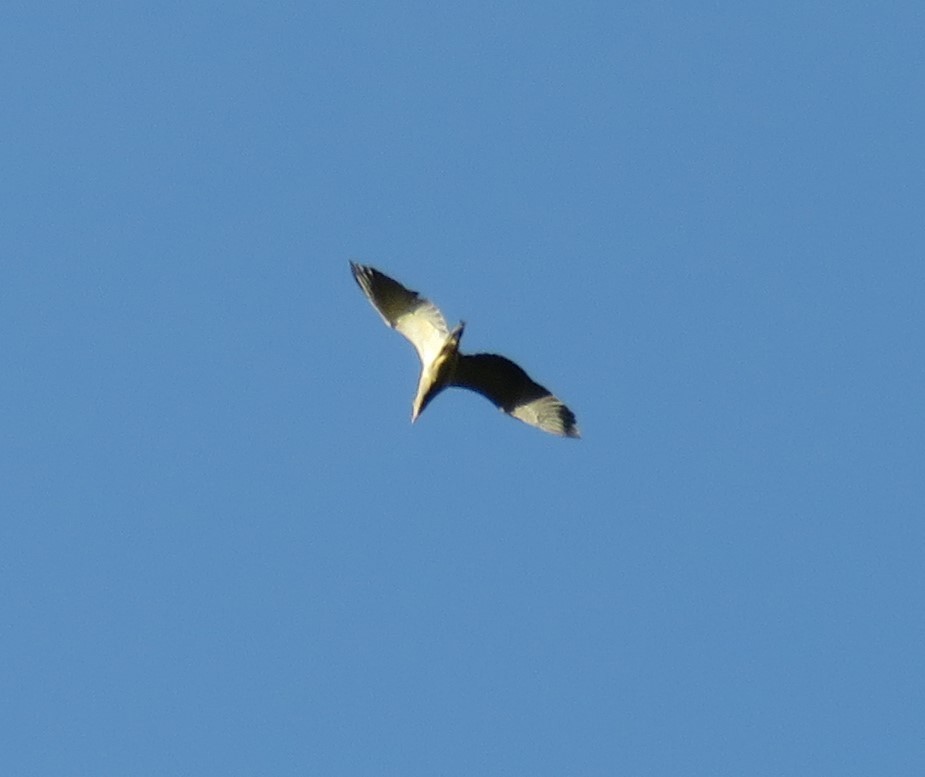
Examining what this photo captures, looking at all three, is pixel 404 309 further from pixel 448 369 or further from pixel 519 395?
pixel 519 395

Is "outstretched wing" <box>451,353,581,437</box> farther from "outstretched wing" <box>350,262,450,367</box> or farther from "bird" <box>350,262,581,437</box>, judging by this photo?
"outstretched wing" <box>350,262,450,367</box>

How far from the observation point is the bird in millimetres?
23016

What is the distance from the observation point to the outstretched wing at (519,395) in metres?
23.3

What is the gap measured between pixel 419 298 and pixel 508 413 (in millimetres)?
1741

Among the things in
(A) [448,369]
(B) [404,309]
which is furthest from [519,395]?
(B) [404,309]

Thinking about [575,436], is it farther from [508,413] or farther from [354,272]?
[354,272]

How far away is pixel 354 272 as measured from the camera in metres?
23.8

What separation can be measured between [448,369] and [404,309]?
1106 mm

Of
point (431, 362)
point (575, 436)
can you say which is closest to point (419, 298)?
point (431, 362)

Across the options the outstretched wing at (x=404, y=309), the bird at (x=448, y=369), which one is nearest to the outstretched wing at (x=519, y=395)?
the bird at (x=448, y=369)

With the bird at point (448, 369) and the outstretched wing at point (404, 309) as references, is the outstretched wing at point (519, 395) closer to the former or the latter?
the bird at point (448, 369)

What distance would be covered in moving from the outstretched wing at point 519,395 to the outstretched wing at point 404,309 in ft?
1.71

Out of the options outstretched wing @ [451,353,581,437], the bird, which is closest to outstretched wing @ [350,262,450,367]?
the bird

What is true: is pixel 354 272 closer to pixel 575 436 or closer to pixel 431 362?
pixel 431 362
